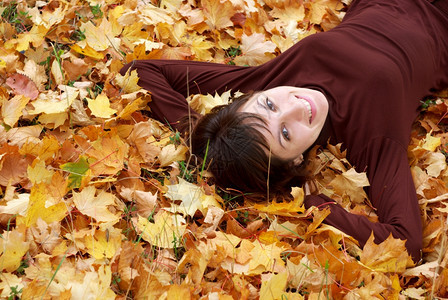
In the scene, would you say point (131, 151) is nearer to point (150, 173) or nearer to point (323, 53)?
point (150, 173)

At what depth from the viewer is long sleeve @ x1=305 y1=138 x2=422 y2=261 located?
2078 millimetres

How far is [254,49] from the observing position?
10.2 feet

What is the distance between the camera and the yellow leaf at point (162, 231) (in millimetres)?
1861

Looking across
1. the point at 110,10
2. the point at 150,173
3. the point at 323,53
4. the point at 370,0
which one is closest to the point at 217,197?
the point at 150,173

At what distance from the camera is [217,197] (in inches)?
85.5

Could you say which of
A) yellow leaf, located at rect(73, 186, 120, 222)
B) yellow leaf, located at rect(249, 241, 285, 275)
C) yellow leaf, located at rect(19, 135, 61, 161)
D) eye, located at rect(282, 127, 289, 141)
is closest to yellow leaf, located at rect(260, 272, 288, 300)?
yellow leaf, located at rect(249, 241, 285, 275)

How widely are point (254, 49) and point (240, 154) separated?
113 centimetres

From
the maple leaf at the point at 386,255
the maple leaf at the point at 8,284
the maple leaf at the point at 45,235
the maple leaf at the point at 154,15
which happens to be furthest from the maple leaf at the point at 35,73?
the maple leaf at the point at 386,255

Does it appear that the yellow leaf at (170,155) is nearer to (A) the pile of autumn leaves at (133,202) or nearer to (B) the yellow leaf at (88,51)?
(A) the pile of autumn leaves at (133,202)

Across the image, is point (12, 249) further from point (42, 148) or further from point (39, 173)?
point (42, 148)

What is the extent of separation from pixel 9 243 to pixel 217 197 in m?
0.90

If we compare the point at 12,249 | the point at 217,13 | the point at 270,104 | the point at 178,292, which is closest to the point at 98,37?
the point at 217,13

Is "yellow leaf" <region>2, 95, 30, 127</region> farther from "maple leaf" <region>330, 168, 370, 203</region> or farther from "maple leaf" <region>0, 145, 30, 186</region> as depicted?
"maple leaf" <region>330, 168, 370, 203</region>

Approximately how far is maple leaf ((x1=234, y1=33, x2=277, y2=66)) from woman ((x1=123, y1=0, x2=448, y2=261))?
363 mm
